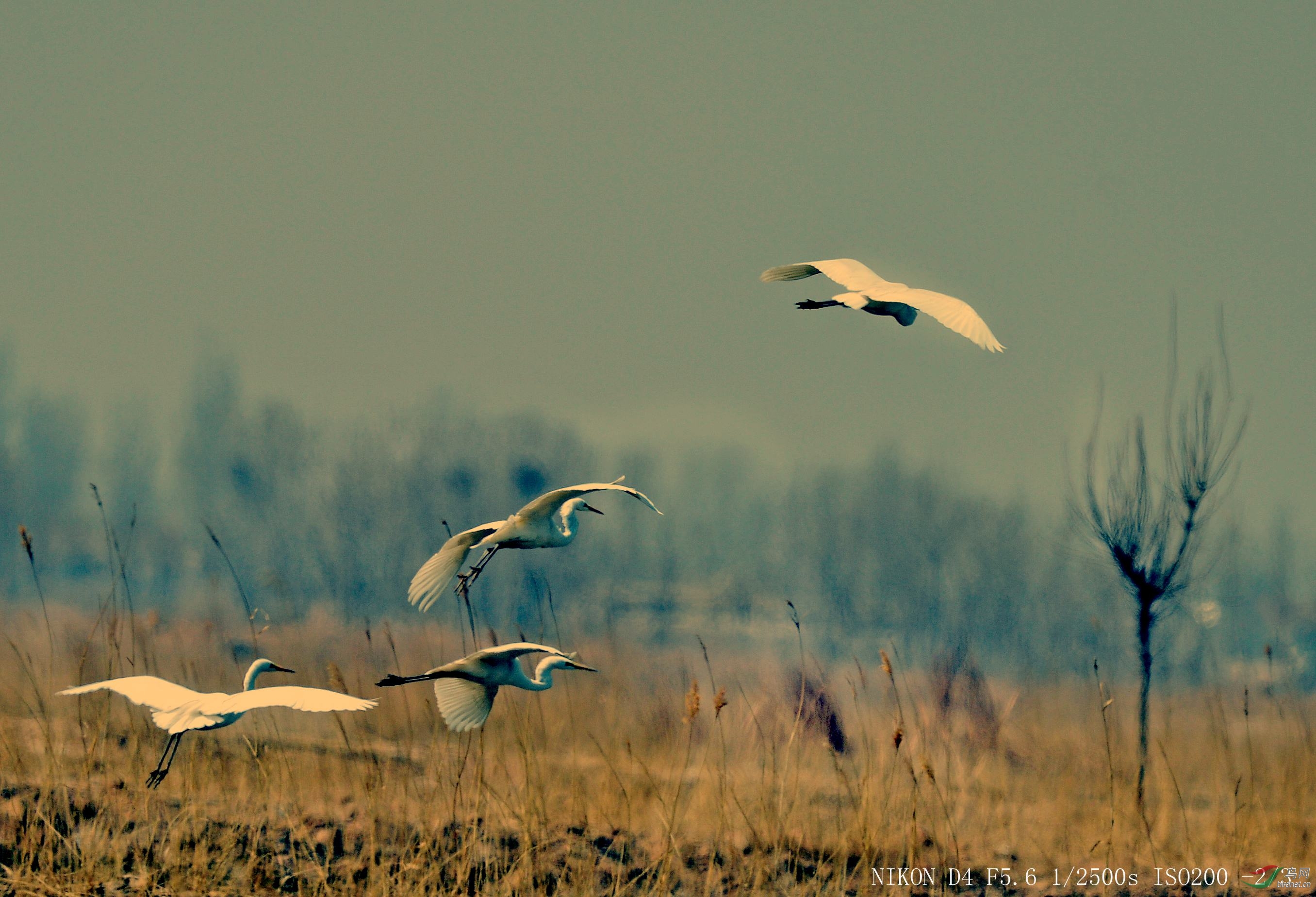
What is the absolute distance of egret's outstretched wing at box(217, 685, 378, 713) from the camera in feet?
12.1

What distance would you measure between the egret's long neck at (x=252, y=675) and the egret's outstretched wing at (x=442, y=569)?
0.66 meters

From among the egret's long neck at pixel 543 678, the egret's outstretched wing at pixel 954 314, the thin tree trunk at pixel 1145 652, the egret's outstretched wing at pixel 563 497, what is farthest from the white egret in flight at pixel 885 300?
the thin tree trunk at pixel 1145 652

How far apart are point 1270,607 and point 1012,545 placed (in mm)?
8551

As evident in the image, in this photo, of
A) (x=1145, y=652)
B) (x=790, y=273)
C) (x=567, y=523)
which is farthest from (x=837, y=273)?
(x=1145, y=652)

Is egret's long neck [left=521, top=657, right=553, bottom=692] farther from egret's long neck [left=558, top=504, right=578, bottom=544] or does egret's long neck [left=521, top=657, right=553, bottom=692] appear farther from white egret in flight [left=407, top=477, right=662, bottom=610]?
egret's long neck [left=558, top=504, right=578, bottom=544]

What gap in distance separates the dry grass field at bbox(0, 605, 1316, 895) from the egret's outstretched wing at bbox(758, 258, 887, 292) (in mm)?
1776

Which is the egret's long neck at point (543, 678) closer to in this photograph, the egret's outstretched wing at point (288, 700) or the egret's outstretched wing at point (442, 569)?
the egret's outstretched wing at point (442, 569)

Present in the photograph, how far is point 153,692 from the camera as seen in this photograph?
431 centimetres

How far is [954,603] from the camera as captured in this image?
34562 millimetres

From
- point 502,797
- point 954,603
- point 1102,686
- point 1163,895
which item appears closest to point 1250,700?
point 1163,895

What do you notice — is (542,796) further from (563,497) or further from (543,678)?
(563,497)

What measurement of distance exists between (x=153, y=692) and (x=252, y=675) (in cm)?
39

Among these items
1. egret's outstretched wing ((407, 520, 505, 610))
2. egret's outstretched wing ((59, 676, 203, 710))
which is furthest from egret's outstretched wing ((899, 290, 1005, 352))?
egret's outstretched wing ((59, 676, 203, 710))

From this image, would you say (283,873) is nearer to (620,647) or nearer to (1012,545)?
(620,647)
